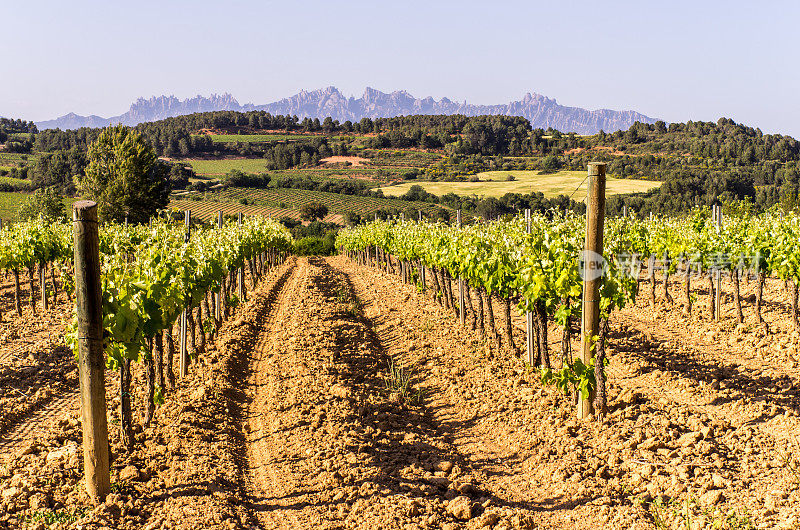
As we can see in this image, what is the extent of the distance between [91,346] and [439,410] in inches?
183

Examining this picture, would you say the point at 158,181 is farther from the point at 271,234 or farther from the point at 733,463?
the point at 733,463

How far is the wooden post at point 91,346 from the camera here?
511cm

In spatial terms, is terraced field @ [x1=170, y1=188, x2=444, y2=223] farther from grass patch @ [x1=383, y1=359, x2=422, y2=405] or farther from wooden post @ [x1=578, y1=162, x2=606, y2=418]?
wooden post @ [x1=578, y1=162, x2=606, y2=418]

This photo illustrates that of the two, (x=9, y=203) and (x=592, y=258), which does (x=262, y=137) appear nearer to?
(x=9, y=203)

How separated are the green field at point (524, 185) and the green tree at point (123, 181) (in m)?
40.9

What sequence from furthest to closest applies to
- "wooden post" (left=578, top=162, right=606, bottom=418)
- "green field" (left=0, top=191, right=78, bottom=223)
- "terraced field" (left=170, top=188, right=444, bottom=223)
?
→ "terraced field" (left=170, top=188, right=444, bottom=223) < "green field" (left=0, top=191, right=78, bottom=223) < "wooden post" (left=578, top=162, right=606, bottom=418)

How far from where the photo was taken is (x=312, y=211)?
72.4 m

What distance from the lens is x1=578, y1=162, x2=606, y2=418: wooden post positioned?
660cm

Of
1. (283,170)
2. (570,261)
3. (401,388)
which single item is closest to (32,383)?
(401,388)

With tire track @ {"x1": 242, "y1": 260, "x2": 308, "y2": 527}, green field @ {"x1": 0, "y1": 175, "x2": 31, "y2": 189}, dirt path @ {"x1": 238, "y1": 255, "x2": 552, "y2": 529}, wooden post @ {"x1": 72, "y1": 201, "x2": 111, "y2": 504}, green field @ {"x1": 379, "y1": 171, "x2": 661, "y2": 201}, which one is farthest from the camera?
green field @ {"x1": 379, "y1": 171, "x2": 661, "y2": 201}

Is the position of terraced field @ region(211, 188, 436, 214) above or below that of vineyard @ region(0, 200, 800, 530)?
above

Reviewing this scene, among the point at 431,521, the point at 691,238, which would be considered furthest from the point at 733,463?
the point at 691,238

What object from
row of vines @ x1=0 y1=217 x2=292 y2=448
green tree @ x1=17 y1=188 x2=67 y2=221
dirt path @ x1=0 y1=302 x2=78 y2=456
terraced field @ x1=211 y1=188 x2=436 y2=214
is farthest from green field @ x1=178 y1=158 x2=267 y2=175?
dirt path @ x1=0 y1=302 x2=78 y2=456

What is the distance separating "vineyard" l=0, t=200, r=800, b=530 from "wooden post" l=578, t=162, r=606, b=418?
0.86ft
